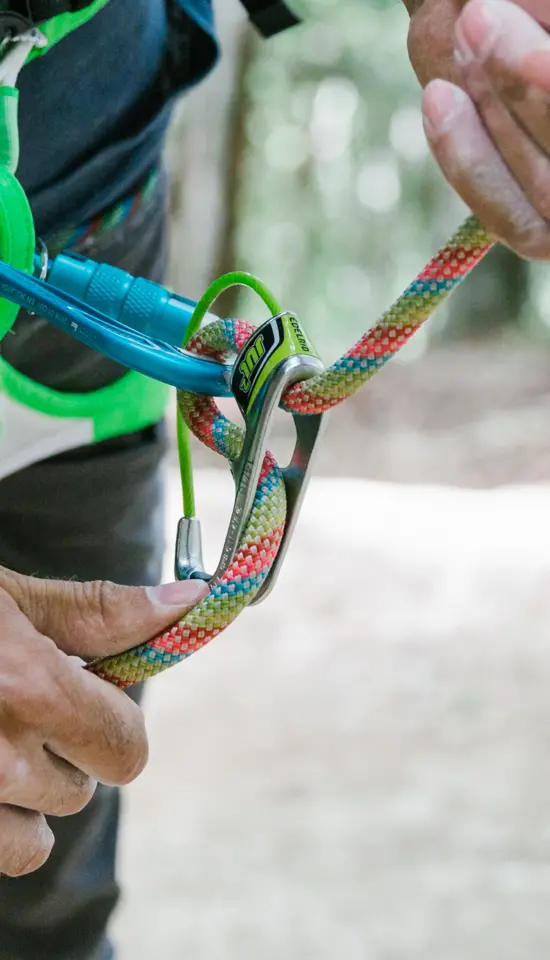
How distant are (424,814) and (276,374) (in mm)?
1045

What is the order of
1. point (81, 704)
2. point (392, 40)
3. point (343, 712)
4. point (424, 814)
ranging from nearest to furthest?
1. point (81, 704)
2. point (424, 814)
3. point (343, 712)
4. point (392, 40)

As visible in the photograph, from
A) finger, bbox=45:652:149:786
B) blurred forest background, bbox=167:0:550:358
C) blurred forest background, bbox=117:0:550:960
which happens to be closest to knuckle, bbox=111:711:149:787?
finger, bbox=45:652:149:786

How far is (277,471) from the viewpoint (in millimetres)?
422

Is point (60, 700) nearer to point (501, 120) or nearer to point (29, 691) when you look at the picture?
point (29, 691)

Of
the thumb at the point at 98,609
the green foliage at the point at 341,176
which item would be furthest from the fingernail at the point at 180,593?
the green foliage at the point at 341,176

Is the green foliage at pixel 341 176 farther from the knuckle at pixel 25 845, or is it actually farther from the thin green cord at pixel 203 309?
the knuckle at pixel 25 845

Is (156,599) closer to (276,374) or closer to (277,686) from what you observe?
(276,374)

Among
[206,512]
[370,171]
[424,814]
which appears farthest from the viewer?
[370,171]

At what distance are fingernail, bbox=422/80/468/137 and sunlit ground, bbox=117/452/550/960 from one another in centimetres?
94

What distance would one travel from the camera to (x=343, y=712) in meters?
1.54

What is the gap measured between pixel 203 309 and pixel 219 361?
3 centimetres

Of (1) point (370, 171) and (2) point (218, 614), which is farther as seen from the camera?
(1) point (370, 171)

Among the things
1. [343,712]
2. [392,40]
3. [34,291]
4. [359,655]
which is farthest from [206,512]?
[392,40]

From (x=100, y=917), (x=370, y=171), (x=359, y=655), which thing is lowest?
(x=370, y=171)
